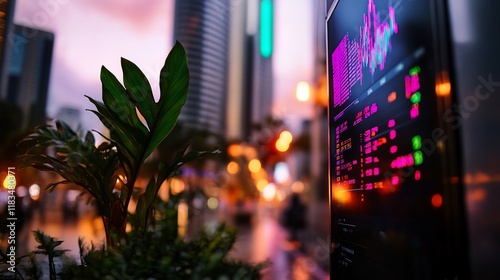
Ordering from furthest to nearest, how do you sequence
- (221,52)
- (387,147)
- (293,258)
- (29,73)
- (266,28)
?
1. (266,28)
2. (293,258)
3. (221,52)
4. (29,73)
5. (387,147)

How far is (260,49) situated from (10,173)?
7.15m

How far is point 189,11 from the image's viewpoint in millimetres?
4863

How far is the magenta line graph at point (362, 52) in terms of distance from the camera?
48.8 inches

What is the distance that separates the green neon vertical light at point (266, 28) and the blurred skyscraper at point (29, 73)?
176 inches

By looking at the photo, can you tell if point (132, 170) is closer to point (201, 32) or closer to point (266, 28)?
point (201, 32)

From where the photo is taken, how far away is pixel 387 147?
46.4 inches

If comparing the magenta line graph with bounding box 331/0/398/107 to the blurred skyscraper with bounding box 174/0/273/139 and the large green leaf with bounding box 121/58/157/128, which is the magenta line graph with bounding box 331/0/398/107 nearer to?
the large green leaf with bounding box 121/58/157/128

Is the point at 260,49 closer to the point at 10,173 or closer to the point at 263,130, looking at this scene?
the point at 263,130

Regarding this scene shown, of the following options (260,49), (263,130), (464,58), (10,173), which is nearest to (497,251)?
(464,58)

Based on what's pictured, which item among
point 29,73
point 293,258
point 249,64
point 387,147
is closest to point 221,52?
point 29,73

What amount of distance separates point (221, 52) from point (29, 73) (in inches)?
Answer: 125

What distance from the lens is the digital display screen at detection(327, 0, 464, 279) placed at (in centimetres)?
92

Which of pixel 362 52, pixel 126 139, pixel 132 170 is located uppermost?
pixel 362 52

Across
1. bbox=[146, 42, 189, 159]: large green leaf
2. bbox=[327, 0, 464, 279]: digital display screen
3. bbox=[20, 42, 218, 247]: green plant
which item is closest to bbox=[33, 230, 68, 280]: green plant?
bbox=[20, 42, 218, 247]: green plant
